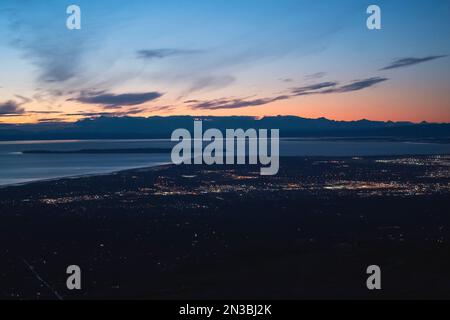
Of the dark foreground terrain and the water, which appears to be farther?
the water

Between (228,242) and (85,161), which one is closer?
(228,242)

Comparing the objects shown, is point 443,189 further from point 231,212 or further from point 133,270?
point 133,270

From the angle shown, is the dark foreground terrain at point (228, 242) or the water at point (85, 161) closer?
the dark foreground terrain at point (228, 242)

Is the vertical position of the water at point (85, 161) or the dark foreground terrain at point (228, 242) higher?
the water at point (85, 161)

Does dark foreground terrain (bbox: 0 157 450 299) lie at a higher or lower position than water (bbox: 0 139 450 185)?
lower

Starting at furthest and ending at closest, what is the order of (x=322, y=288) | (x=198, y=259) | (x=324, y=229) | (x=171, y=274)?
(x=324, y=229) < (x=198, y=259) < (x=171, y=274) < (x=322, y=288)
